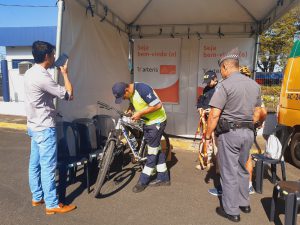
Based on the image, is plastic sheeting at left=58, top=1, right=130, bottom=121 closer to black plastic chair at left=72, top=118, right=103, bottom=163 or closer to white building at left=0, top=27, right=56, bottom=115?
black plastic chair at left=72, top=118, right=103, bottom=163

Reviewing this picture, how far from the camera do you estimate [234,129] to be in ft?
11.1

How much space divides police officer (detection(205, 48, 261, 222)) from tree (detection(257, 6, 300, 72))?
18.2 metres

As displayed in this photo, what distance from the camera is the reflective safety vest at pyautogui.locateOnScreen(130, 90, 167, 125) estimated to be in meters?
4.28

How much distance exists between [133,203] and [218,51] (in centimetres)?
461

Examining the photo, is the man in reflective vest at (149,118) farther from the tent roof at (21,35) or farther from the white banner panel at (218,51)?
the tent roof at (21,35)

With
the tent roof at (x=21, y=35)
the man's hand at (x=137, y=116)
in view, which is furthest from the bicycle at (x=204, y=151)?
the tent roof at (x=21, y=35)

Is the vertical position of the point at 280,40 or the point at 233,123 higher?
the point at 280,40

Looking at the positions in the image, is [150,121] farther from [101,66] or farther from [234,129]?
[101,66]

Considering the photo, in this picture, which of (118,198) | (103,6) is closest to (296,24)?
(103,6)

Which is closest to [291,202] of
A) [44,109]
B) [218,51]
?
[44,109]

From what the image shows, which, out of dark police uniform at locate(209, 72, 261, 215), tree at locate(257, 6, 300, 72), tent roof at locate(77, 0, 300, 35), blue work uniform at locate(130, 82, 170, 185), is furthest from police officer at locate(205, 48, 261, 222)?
tree at locate(257, 6, 300, 72)

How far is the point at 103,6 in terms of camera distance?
584 cm

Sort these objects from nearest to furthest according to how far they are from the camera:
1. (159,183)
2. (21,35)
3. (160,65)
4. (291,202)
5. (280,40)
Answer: (291,202)
(159,183)
(160,65)
(21,35)
(280,40)

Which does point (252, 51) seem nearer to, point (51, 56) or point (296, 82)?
point (296, 82)
